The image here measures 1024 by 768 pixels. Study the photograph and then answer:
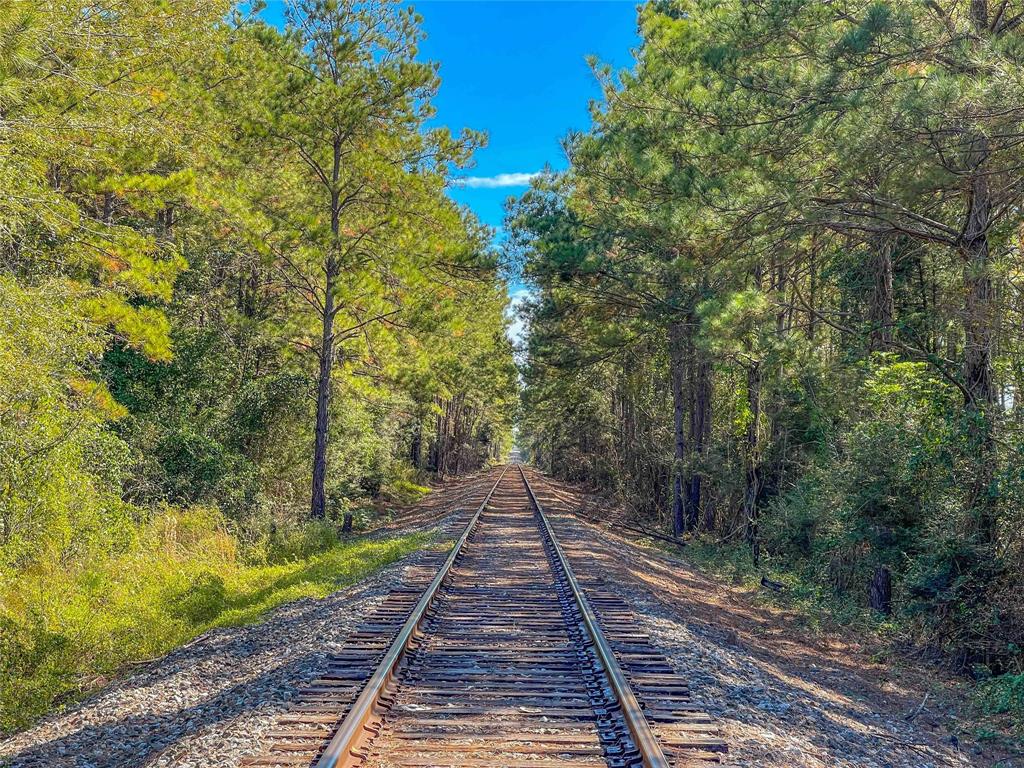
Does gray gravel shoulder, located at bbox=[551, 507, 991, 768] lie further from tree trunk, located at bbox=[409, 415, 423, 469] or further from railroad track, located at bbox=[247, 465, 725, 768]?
tree trunk, located at bbox=[409, 415, 423, 469]

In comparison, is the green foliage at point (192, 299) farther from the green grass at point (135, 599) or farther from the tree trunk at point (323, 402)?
the tree trunk at point (323, 402)

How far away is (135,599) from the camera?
10.8m

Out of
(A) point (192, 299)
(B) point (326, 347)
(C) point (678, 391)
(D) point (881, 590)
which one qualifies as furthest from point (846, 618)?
(A) point (192, 299)

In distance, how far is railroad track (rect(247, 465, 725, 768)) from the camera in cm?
492

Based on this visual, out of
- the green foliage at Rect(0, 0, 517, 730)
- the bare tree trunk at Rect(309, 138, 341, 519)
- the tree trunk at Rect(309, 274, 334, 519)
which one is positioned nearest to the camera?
the green foliage at Rect(0, 0, 517, 730)

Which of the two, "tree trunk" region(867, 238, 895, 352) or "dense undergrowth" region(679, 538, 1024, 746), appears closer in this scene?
"dense undergrowth" region(679, 538, 1024, 746)

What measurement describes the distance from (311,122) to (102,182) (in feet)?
16.5

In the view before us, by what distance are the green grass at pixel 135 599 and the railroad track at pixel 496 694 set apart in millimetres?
3184

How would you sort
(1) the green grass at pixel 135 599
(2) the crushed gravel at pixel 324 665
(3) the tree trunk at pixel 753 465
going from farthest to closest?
(3) the tree trunk at pixel 753 465 < (1) the green grass at pixel 135 599 < (2) the crushed gravel at pixel 324 665

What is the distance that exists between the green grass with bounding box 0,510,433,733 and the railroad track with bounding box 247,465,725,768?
3.18 meters

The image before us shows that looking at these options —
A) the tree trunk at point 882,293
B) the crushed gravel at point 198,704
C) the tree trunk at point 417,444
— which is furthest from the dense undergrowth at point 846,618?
the tree trunk at point 417,444

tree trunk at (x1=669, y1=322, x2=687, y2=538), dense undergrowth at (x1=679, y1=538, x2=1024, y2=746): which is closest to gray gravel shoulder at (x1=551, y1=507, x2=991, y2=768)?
dense undergrowth at (x1=679, y1=538, x2=1024, y2=746)

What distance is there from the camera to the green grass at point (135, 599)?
8438 millimetres

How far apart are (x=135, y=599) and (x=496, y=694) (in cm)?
722
